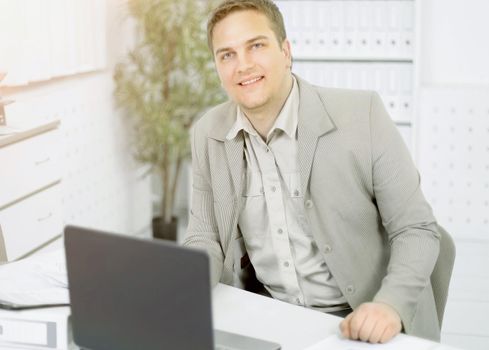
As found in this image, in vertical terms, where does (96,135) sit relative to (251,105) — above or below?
below

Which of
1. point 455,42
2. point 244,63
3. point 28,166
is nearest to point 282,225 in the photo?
point 244,63

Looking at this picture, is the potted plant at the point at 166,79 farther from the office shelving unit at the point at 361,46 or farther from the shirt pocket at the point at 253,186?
the shirt pocket at the point at 253,186

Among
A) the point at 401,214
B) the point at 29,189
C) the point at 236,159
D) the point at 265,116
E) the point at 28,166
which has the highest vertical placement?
the point at 265,116

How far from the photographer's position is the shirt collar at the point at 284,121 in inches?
78.5

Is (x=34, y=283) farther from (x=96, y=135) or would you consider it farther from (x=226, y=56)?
(x=96, y=135)

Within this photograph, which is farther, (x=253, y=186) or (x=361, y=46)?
(x=361, y=46)

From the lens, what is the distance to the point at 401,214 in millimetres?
1853

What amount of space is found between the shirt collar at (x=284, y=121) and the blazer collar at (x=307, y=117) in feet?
0.07

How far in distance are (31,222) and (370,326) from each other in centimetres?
200

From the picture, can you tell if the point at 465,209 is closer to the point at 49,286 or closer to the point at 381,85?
the point at 381,85

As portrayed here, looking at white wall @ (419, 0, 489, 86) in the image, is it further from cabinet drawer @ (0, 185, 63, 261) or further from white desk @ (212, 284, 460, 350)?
white desk @ (212, 284, 460, 350)

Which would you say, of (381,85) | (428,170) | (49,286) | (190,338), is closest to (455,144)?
(428,170)

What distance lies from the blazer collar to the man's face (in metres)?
0.07

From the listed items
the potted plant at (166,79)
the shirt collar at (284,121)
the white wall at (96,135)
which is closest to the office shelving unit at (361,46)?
the potted plant at (166,79)
